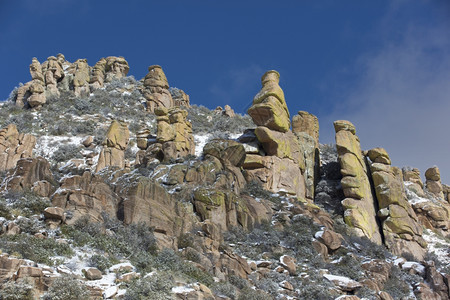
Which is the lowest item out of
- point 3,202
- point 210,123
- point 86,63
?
point 3,202

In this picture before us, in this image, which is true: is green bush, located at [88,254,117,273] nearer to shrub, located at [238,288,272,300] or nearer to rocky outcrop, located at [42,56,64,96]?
shrub, located at [238,288,272,300]

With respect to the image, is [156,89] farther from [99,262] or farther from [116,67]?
[99,262]

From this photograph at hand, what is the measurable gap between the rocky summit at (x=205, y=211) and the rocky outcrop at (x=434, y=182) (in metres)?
0.15

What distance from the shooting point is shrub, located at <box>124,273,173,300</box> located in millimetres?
13484

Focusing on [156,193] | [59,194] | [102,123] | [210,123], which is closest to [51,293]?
[59,194]

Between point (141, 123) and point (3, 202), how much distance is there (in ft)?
103

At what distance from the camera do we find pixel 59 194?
19.1m

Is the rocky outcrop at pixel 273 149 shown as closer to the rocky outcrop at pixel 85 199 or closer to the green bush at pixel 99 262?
the rocky outcrop at pixel 85 199

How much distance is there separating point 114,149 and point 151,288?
22.8 m

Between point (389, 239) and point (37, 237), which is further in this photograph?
point (389, 239)

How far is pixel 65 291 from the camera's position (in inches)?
492

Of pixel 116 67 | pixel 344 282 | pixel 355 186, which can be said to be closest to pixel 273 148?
pixel 355 186

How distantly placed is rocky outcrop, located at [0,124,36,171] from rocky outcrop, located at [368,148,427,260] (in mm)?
25402

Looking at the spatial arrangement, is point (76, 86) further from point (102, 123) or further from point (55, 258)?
point (55, 258)
